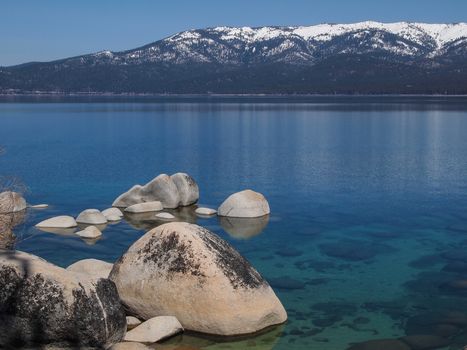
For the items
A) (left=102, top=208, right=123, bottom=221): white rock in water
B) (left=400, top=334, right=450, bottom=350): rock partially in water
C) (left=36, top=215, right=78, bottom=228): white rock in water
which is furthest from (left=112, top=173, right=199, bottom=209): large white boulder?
(left=400, top=334, right=450, bottom=350): rock partially in water

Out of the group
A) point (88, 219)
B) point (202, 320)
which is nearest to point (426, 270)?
point (202, 320)

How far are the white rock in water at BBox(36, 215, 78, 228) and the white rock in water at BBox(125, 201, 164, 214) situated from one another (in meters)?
4.24

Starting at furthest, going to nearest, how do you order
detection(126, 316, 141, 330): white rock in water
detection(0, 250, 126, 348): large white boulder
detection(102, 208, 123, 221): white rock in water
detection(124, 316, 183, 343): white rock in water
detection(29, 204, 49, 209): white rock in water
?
detection(29, 204, 49, 209): white rock in water < detection(102, 208, 123, 221): white rock in water < detection(126, 316, 141, 330): white rock in water < detection(124, 316, 183, 343): white rock in water < detection(0, 250, 126, 348): large white boulder

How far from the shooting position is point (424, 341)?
57.4ft

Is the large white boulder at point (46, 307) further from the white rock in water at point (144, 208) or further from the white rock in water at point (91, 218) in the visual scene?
the white rock in water at point (144, 208)

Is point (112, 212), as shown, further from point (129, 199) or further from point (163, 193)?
point (163, 193)

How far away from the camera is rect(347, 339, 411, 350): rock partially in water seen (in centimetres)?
1711

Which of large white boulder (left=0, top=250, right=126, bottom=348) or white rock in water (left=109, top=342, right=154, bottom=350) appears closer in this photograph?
large white boulder (left=0, top=250, right=126, bottom=348)

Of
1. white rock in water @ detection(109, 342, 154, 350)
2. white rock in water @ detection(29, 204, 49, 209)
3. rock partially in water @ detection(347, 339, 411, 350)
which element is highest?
white rock in water @ detection(29, 204, 49, 209)

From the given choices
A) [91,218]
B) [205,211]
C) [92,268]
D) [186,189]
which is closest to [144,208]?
[186,189]

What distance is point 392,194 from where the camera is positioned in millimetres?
40906

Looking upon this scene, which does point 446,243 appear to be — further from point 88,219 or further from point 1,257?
point 1,257

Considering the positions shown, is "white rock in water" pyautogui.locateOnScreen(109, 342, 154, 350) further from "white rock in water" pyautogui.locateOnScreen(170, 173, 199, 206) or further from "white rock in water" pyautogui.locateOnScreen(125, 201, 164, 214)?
"white rock in water" pyautogui.locateOnScreen(170, 173, 199, 206)

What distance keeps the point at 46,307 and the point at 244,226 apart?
1742 cm
